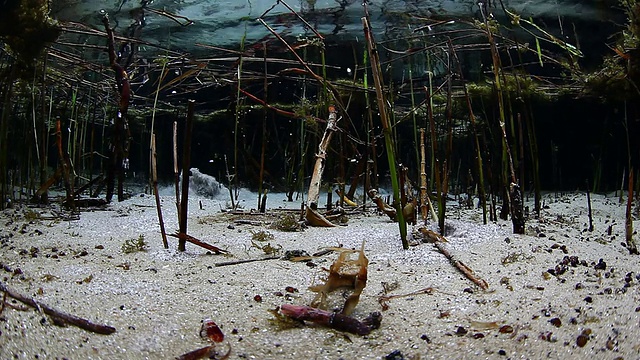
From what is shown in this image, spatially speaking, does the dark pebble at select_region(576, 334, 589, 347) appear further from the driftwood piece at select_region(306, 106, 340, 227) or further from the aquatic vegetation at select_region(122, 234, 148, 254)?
the driftwood piece at select_region(306, 106, 340, 227)

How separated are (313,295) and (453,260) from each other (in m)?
0.88

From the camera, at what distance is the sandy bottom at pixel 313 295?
1.60 meters

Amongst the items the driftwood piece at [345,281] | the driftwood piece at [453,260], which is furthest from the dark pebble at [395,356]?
the driftwood piece at [453,260]

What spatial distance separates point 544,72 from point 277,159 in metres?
6.33

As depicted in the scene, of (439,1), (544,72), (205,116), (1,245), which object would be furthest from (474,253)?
(205,116)

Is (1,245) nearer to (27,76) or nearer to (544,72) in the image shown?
(27,76)

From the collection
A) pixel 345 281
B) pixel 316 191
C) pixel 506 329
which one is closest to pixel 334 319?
pixel 345 281

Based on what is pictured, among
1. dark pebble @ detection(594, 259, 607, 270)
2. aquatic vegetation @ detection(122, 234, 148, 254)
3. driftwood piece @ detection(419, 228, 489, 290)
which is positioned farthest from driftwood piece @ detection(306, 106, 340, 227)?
dark pebble @ detection(594, 259, 607, 270)

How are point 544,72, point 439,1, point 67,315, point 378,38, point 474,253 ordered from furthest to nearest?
point 378,38
point 544,72
point 439,1
point 474,253
point 67,315

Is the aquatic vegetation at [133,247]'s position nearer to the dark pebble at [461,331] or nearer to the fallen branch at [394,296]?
the fallen branch at [394,296]

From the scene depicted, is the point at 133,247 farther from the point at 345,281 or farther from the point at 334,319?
the point at 334,319

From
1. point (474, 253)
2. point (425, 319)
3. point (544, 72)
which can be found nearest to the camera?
point (425, 319)

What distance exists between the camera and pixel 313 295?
7.04 feet

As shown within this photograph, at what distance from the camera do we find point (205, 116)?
12.2 m
